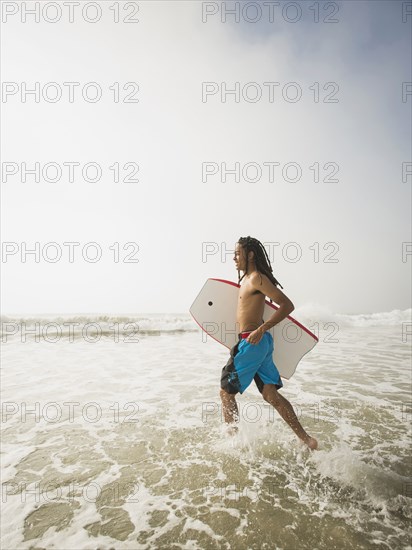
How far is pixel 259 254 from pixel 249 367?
120 cm

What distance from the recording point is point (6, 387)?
5555 millimetres

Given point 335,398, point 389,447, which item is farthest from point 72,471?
point 335,398

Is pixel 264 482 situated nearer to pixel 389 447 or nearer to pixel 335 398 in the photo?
pixel 389 447

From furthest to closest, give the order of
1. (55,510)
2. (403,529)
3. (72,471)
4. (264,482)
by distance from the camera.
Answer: (72,471)
(264,482)
(55,510)
(403,529)

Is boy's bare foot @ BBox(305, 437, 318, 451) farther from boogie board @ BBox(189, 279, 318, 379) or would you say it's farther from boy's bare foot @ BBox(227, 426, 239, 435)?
boogie board @ BBox(189, 279, 318, 379)

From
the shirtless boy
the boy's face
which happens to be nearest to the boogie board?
the shirtless boy

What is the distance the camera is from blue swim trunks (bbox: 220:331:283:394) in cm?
303

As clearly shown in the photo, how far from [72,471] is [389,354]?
9408 millimetres

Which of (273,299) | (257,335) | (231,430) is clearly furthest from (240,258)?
(231,430)

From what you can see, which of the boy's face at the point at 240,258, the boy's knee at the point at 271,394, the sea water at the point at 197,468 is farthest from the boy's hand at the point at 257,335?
the sea water at the point at 197,468

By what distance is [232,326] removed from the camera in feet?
13.1

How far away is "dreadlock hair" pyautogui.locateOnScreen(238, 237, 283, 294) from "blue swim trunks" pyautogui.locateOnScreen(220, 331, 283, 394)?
0.66m

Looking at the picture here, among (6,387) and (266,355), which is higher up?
(266,355)

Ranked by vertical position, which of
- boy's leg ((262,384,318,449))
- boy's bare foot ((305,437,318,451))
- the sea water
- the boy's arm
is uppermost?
the boy's arm
